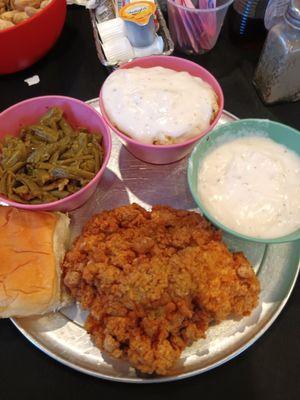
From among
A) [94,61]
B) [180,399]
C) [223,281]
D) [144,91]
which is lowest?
[180,399]

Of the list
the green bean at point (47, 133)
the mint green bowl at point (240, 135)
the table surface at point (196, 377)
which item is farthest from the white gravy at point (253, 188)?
the green bean at point (47, 133)

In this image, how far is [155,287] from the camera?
1.08 metres

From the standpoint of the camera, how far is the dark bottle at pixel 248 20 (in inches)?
74.0


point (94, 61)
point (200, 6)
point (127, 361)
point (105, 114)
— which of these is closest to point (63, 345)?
point (127, 361)

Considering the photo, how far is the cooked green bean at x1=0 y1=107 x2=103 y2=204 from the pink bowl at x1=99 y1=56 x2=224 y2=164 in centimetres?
13

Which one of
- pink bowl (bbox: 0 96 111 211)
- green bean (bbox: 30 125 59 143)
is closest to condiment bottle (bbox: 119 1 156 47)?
pink bowl (bbox: 0 96 111 211)

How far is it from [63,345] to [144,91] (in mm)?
948

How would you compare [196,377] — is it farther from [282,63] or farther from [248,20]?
[248,20]

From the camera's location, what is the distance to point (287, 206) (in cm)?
124

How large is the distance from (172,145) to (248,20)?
1.07m

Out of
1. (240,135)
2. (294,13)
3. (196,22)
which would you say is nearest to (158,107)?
(240,135)

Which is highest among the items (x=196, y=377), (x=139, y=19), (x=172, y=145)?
(x=139, y=19)

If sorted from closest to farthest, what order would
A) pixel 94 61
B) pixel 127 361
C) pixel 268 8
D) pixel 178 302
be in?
pixel 178 302, pixel 127 361, pixel 268 8, pixel 94 61

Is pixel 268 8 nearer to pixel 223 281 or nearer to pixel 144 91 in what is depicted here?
pixel 144 91
